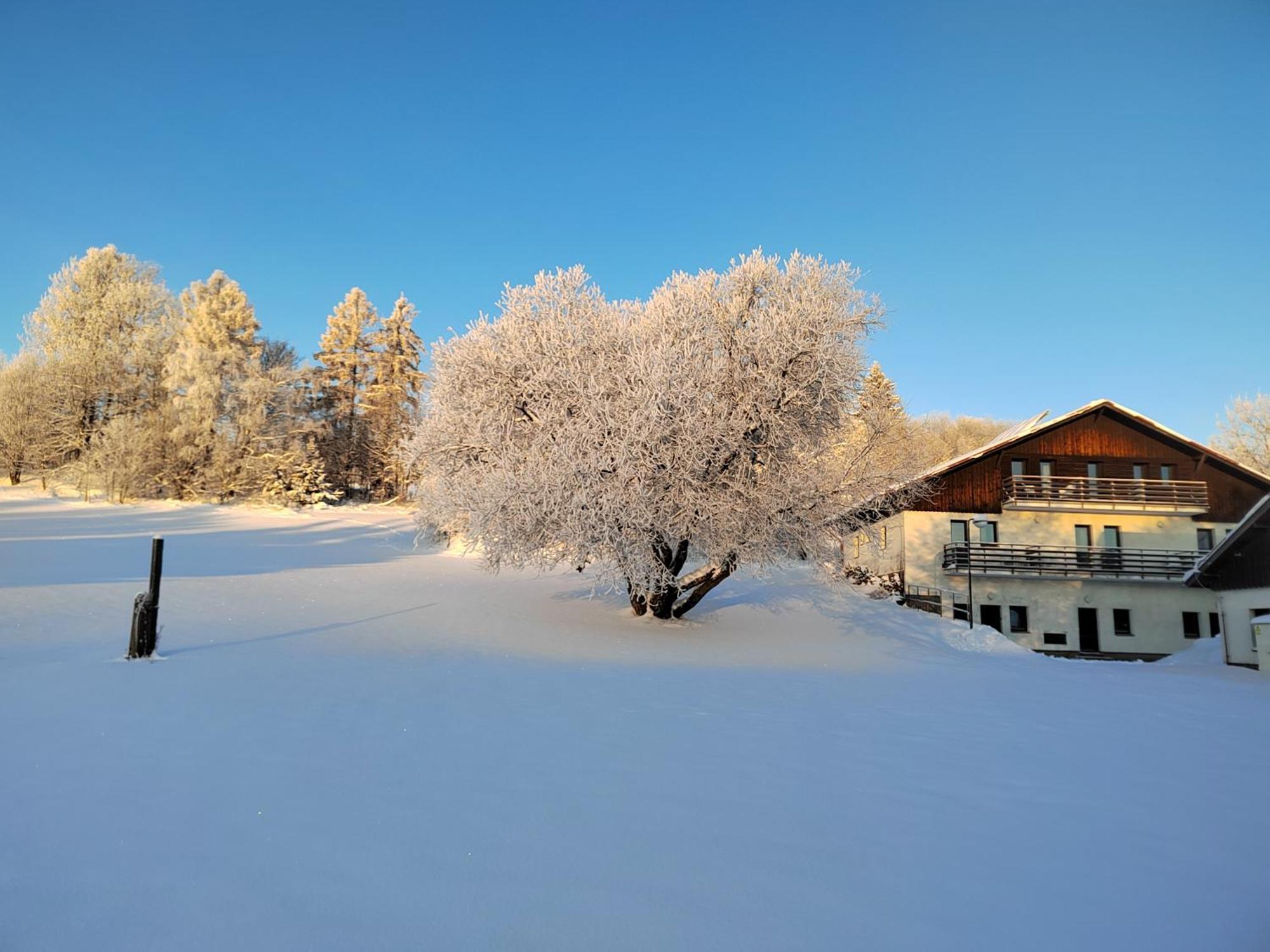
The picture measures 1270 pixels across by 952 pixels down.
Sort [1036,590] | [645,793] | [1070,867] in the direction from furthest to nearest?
[1036,590] → [645,793] → [1070,867]

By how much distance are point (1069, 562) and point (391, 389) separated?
143ft

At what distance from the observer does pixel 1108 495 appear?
96.1 ft

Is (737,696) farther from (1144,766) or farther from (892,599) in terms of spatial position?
(892,599)

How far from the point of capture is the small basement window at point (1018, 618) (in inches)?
1118

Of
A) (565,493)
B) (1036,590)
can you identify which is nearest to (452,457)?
(565,493)

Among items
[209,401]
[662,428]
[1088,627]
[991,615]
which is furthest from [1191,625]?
[209,401]

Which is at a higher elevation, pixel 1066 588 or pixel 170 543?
pixel 170 543

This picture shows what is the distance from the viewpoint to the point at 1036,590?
28.4 m

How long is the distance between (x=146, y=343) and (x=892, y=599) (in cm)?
4052

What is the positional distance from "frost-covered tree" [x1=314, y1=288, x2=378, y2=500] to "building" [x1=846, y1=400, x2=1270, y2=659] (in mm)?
37666

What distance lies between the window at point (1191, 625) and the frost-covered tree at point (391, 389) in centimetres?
4247

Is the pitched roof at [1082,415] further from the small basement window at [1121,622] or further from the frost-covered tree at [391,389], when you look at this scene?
the frost-covered tree at [391,389]

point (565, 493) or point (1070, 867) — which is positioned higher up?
point (565, 493)

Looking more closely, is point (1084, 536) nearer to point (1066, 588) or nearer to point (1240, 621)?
point (1066, 588)
